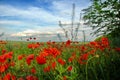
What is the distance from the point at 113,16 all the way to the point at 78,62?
891 cm

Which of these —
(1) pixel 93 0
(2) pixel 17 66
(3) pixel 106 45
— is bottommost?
(2) pixel 17 66

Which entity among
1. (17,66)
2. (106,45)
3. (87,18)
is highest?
(87,18)

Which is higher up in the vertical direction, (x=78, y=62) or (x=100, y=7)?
(x=100, y=7)

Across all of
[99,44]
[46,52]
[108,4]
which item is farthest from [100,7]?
[46,52]

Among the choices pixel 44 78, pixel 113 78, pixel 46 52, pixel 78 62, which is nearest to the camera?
pixel 113 78

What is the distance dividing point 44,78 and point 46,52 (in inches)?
19.6

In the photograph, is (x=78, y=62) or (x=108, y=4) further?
(x=108, y=4)

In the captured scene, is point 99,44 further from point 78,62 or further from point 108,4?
point 108,4

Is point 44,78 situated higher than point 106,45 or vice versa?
point 106,45

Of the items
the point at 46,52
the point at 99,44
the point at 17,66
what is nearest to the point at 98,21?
the point at 99,44

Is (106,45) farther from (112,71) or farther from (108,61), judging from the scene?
(112,71)

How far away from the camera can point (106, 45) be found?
584cm

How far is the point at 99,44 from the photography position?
616cm

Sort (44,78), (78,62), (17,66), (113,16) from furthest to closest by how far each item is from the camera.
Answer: (113,16) < (17,66) < (78,62) < (44,78)
